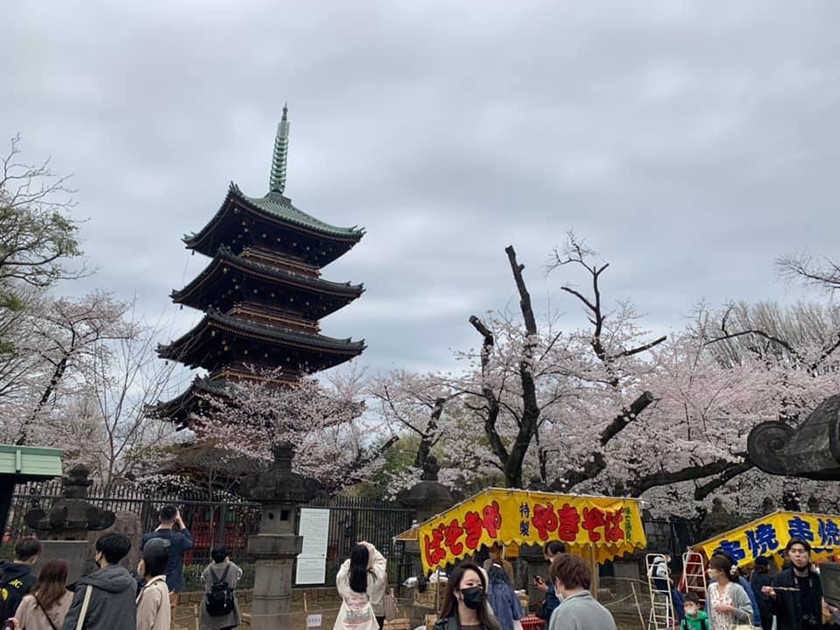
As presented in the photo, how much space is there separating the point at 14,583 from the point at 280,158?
33.4m

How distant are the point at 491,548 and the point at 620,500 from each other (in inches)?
99.3

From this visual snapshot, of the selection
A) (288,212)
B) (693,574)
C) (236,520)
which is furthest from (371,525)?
(288,212)

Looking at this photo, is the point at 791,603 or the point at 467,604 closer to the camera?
the point at 467,604

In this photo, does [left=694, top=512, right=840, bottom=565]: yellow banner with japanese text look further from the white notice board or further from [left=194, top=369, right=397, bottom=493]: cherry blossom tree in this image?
[left=194, top=369, right=397, bottom=493]: cherry blossom tree

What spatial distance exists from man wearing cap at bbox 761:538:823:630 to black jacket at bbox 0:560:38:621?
6680 millimetres

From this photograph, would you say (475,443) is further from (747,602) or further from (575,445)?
(747,602)

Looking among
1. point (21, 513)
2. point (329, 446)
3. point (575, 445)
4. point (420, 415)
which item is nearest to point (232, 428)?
point (329, 446)

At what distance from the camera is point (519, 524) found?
779cm

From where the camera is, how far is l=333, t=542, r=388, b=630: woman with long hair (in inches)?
206

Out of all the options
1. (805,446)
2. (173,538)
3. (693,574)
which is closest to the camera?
(805,446)

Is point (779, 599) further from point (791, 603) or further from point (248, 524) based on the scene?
point (248, 524)

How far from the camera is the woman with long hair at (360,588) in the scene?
17.2 feet

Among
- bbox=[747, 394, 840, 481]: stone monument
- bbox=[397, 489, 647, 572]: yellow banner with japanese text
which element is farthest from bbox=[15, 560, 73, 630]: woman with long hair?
bbox=[747, 394, 840, 481]: stone monument

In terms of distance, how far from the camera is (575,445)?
17344 mm
